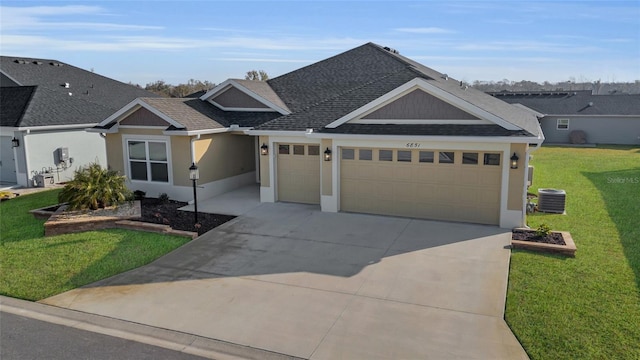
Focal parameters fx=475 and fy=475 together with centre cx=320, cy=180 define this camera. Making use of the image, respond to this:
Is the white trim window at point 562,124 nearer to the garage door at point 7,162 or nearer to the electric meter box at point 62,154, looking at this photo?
the electric meter box at point 62,154

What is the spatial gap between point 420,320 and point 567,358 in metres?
2.07

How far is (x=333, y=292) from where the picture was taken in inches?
336

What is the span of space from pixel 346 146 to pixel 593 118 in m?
31.5

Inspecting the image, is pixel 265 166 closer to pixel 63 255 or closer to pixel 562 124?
pixel 63 255

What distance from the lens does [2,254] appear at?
1088 cm

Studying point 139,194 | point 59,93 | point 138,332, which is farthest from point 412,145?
point 59,93

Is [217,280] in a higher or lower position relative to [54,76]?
lower

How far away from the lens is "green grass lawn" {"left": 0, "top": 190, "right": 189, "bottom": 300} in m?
9.20

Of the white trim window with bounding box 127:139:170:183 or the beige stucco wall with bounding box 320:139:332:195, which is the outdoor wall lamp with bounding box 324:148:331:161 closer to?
the beige stucco wall with bounding box 320:139:332:195

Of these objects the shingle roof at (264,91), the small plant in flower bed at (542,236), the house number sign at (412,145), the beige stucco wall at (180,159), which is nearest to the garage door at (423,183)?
the house number sign at (412,145)

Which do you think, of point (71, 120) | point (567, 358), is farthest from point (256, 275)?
point (71, 120)

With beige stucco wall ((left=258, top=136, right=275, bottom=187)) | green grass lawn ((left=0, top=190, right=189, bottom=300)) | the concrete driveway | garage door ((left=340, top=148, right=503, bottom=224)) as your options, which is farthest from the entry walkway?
garage door ((left=340, top=148, right=503, bottom=224))

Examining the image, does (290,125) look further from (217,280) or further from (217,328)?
(217,328)

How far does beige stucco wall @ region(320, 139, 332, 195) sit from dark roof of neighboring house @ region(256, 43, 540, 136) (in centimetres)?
63
